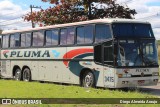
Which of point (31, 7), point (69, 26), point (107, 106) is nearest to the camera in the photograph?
point (107, 106)

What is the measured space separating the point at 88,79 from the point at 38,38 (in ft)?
17.8

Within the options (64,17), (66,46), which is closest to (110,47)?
(66,46)

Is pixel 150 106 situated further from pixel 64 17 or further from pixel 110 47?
pixel 64 17

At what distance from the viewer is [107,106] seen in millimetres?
12695

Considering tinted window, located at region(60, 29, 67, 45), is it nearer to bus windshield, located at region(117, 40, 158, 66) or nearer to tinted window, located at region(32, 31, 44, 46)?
tinted window, located at region(32, 31, 44, 46)

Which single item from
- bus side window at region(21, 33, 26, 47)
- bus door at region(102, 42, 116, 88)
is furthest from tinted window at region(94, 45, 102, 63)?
bus side window at region(21, 33, 26, 47)

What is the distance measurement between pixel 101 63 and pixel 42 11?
10.6 meters

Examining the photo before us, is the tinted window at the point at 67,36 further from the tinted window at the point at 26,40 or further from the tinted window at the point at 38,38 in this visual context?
the tinted window at the point at 26,40

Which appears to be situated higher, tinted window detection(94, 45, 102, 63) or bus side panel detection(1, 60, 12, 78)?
tinted window detection(94, 45, 102, 63)

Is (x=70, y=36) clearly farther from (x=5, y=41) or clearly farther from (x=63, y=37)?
(x=5, y=41)

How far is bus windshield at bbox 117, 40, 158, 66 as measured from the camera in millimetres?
18766

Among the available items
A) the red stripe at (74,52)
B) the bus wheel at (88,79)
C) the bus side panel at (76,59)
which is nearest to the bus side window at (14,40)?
the red stripe at (74,52)

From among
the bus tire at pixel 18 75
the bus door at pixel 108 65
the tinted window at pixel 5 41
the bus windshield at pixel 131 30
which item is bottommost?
the bus tire at pixel 18 75

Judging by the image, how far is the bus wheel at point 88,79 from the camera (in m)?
20.3
